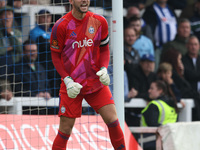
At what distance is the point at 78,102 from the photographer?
4879mm

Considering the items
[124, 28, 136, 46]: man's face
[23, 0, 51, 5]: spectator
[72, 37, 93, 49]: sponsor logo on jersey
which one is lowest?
[72, 37, 93, 49]: sponsor logo on jersey

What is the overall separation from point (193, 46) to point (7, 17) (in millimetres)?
3397

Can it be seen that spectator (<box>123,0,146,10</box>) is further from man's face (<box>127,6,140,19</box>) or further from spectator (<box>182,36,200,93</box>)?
spectator (<box>182,36,200,93</box>)

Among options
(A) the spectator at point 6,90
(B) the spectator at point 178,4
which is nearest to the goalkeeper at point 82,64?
(A) the spectator at point 6,90

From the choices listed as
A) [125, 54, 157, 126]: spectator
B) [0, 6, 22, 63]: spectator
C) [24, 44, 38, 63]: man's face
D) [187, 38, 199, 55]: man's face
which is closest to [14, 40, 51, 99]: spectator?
[24, 44, 38, 63]: man's face

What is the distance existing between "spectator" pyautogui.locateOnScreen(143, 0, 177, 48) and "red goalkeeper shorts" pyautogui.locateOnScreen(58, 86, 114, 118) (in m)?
3.98

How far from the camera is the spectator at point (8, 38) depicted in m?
6.83

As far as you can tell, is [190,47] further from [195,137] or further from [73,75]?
[73,75]

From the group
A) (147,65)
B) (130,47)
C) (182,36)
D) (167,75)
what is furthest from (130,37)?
(182,36)

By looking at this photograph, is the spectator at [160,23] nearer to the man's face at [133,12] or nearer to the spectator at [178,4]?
the man's face at [133,12]

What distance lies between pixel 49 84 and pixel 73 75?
2116 millimetres

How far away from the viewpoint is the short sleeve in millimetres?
4742

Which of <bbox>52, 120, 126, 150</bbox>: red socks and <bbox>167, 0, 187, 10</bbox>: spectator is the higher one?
<bbox>167, 0, 187, 10</bbox>: spectator

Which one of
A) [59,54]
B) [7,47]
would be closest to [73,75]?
[59,54]
